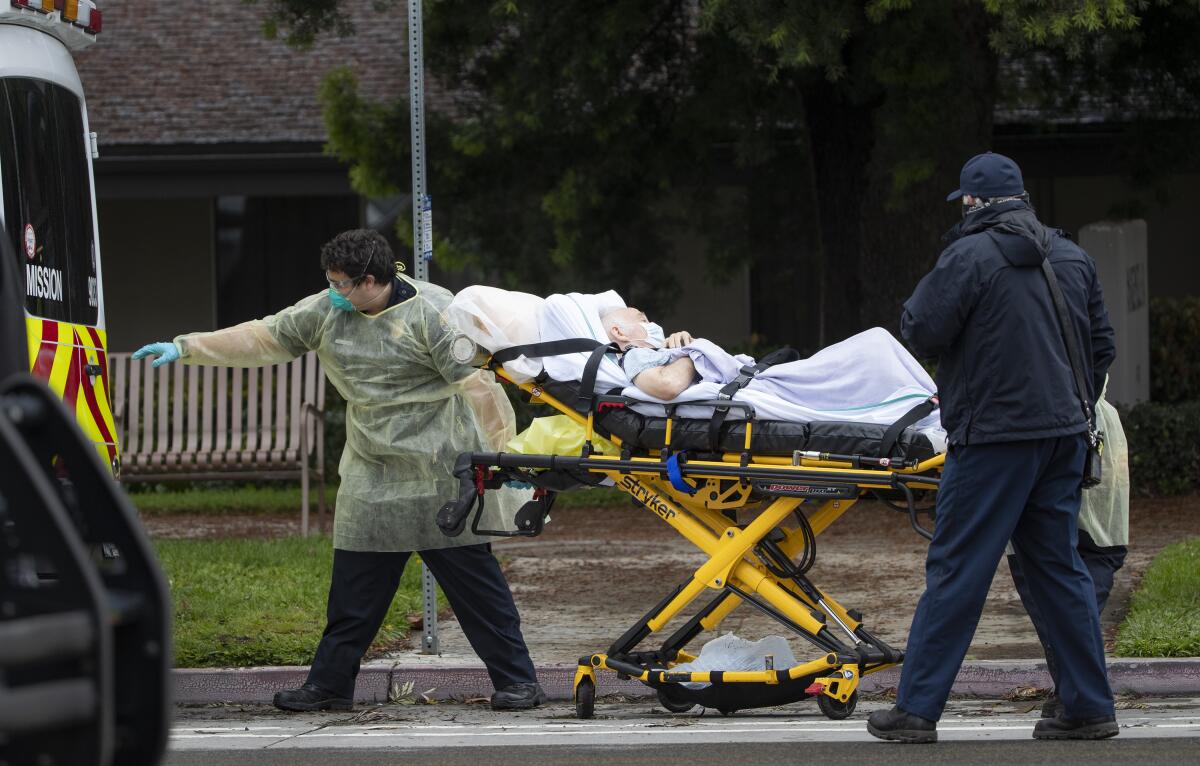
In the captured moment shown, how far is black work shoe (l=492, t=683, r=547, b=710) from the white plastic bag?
740 millimetres

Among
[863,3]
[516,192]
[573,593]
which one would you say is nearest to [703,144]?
[516,192]

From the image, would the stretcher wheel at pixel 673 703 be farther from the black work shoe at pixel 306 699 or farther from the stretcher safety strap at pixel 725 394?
the black work shoe at pixel 306 699

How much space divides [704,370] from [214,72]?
1231cm

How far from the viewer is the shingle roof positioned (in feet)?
53.9

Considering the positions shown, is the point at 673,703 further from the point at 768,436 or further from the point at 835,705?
the point at 768,436

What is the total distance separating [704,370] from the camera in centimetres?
632

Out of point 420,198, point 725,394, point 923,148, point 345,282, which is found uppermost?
point 923,148

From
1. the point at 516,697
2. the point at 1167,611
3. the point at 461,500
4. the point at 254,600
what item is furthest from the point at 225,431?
the point at 1167,611

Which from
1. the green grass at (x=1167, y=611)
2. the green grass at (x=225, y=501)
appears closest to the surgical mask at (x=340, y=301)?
the green grass at (x=1167, y=611)

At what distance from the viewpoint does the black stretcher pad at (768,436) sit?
19.9ft

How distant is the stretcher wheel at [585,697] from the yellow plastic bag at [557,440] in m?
0.89

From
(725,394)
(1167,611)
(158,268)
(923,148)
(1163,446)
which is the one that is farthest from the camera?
(158,268)

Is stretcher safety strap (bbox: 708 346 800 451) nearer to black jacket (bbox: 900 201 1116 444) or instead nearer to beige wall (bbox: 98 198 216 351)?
black jacket (bbox: 900 201 1116 444)

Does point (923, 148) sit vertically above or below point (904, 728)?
above
